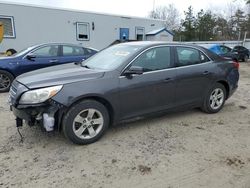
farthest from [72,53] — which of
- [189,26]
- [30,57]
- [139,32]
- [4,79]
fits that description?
[189,26]

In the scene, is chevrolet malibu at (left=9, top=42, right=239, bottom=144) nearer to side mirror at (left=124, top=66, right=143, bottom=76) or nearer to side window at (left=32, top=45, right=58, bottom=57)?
side mirror at (left=124, top=66, right=143, bottom=76)

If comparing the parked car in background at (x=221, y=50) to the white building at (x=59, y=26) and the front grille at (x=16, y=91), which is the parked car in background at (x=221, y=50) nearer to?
the white building at (x=59, y=26)

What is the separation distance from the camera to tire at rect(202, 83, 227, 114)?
5.18 metres

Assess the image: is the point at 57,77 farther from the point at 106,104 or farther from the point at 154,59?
the point at 154,59

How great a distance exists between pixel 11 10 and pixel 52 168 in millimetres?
13787

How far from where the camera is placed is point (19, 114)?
3615mm

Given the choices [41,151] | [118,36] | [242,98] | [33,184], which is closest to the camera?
[33,184]

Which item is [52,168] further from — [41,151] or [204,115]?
[204,115]

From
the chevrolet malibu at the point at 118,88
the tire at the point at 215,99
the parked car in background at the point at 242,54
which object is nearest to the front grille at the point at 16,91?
the chevrolet malibu at the point at 118,88

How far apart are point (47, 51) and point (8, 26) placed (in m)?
8.57

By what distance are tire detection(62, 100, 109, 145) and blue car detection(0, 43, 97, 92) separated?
171 inches

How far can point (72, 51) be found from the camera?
27.0 feet

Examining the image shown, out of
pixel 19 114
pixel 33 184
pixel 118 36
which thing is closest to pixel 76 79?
pixel 19 114

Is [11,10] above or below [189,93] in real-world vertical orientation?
above
